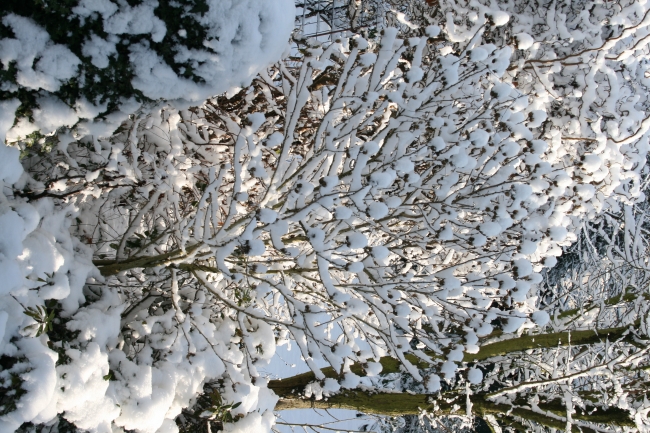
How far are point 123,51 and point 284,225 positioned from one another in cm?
112

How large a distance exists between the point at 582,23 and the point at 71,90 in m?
4.32

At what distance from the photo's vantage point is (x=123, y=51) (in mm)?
2062

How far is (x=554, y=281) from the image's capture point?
863 centimetres

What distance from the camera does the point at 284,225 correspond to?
2355mm

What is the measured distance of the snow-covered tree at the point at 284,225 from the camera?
2469mm

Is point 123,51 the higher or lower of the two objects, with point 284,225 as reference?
higher

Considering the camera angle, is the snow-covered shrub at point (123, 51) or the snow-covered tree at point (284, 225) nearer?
the snow-covered shrub at point (123, 51)

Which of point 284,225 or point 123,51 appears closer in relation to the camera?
point 123,51

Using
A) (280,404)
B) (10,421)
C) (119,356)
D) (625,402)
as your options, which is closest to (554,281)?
(625,402)

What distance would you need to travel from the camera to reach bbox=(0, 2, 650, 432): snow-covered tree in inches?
97.2

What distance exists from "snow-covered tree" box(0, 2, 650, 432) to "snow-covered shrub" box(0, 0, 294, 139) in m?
0.26

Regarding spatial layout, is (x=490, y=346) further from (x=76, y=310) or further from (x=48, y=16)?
(x=48, y=16)

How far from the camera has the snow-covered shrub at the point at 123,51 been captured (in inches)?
75.2

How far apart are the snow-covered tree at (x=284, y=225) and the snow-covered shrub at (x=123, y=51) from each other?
0.26m
